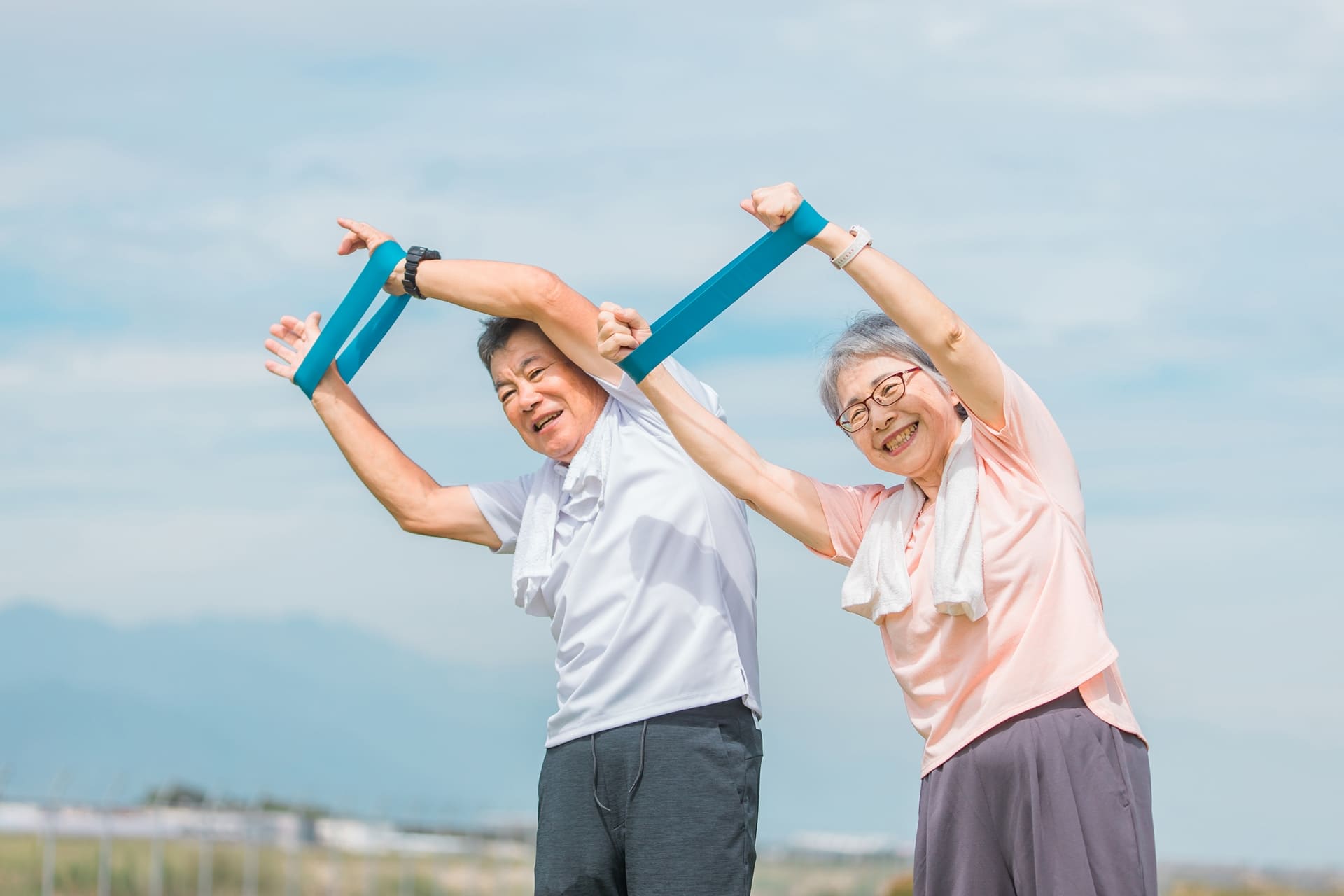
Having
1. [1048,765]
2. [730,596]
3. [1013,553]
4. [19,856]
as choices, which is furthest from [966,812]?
[19,856]

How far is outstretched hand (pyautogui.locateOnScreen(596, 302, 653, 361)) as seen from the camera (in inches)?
149

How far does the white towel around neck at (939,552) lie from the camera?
3371mm

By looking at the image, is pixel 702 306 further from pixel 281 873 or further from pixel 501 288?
pixel 281 873

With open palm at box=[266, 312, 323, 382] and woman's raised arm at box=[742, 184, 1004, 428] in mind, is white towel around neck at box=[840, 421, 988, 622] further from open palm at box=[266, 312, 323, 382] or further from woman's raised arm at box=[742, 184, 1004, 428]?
open palm at box=[266, 312, 323, 382]

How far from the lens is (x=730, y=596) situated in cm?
398

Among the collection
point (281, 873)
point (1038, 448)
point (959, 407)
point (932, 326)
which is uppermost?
point (932, 326)

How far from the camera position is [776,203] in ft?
11.6

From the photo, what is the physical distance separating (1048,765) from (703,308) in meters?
1.47

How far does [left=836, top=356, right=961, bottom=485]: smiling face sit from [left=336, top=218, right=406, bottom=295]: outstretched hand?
1.54m

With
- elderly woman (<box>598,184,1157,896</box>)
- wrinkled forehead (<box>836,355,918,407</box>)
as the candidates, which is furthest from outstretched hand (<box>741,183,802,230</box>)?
wrinkled forehead (<box>836,355,918,407</box>)

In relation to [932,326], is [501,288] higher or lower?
higher

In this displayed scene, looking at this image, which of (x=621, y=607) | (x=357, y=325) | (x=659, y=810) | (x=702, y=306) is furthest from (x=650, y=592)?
(x=357, y=325)

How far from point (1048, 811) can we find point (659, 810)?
101cm

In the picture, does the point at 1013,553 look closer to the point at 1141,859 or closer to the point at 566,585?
the point at 1141,859
